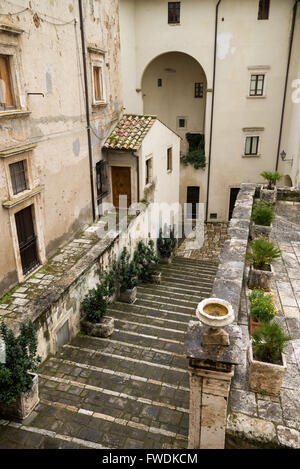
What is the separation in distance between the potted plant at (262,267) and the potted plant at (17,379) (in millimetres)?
4379

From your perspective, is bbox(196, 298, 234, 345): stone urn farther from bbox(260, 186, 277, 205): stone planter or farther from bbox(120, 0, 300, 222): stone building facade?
bbox(120, 0, 300, 222): stone building facade

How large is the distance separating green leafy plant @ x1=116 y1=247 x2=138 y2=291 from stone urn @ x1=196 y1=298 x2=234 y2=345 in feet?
25.5

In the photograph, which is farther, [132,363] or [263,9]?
[263,9]

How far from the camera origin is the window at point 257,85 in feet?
68.1

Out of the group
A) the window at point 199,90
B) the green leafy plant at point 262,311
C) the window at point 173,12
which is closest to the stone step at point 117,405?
the green leafy plant at point 262,311

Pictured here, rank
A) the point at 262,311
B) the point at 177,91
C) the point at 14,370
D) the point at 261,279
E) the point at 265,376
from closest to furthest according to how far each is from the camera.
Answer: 1. the point at 265,376
2. the point at 262,311
3. the point at 14,370
4. the point at 261,279
5. the point at 177,91

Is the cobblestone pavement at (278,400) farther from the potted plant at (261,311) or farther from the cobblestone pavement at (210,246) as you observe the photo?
the cobblestone pavement at (210,246)

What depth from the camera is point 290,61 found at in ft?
65.6

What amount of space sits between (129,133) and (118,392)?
1051 cm

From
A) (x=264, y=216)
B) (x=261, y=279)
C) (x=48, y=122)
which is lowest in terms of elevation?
(x=261, y=279)

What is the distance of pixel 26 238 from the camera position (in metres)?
10.0

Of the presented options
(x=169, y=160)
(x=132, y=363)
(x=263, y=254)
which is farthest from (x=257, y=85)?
(x=132, y=363)

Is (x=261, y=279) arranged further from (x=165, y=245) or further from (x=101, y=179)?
(x=165, y=245)
